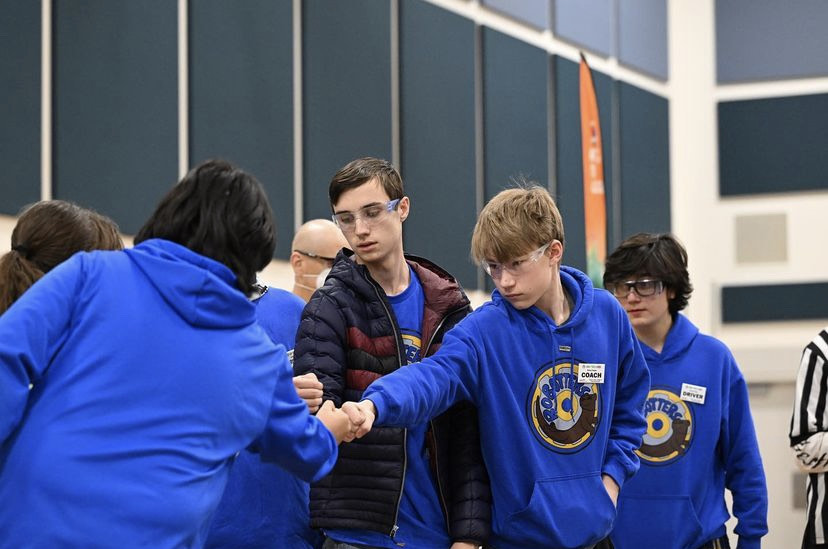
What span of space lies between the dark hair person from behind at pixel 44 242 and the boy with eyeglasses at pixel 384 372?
1.98 feet

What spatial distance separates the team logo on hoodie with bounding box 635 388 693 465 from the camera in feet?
13.3

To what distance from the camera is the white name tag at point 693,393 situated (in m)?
4.11

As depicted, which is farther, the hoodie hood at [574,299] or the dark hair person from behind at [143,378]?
the hoodie hood at [574,299]

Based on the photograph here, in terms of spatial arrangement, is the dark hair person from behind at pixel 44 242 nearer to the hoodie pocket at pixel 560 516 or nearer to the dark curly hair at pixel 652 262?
the hoodie pocket at pixel 560 516

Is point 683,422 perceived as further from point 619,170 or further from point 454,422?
point 619,170

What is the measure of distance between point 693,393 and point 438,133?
4.23 metres

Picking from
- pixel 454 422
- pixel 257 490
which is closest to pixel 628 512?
pixel 454 422

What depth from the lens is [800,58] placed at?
10.9 meters

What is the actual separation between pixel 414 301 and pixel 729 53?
8812mm

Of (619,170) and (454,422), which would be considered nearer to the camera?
(454,422)

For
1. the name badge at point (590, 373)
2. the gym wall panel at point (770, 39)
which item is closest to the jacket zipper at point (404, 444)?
the name badge at point (590, 373)

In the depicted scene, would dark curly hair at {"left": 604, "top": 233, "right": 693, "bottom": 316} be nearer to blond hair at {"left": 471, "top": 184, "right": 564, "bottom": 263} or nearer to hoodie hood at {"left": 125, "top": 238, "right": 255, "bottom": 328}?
blond hair at {"left": 471, "top": 184, "right": 564, "bottom": 263}

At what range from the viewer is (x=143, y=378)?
2.08 m

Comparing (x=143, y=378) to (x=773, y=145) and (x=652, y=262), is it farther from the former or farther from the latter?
(x=773, y=145)
